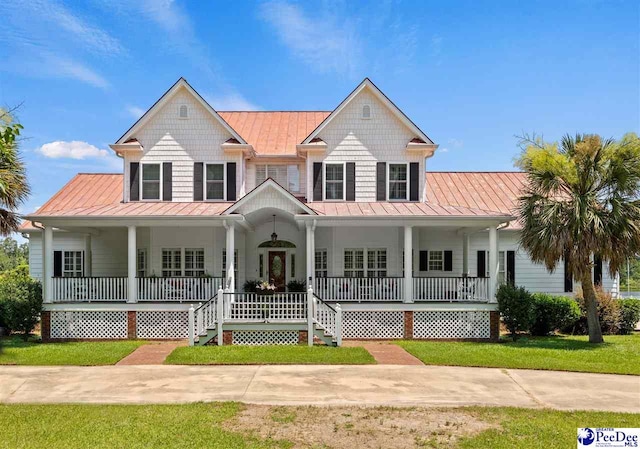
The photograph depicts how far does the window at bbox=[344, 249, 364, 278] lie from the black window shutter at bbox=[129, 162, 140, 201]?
896cm

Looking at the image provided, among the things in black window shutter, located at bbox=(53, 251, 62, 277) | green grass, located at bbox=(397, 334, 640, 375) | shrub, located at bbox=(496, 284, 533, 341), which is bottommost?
green grass, located at bbox=(397, 334, 640, 375)

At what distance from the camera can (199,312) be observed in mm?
16297

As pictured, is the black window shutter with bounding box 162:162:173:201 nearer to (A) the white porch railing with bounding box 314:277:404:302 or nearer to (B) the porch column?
(A) the white porch railing with bounding box 314:277:404:302

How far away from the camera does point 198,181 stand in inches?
812

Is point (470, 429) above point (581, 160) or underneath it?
underneath

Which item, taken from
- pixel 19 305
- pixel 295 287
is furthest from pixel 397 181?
pixel 19 305

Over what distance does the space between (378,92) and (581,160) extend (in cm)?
802

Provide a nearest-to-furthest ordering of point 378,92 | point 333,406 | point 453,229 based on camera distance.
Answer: point 333,406 < point 378,92 < point 453,229

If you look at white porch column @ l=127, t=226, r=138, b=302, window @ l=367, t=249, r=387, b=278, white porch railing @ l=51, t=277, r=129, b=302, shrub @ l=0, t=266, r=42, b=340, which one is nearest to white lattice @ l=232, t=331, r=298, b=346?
white porch column @ l=127, t=226, r=138, b=302

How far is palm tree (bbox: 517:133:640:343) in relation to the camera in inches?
635

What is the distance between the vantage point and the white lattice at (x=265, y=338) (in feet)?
54.9

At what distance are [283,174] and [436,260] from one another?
7725 millimetres

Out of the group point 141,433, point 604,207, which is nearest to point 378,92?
point 604,207

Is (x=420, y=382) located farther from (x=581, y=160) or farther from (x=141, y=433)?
(x=581, y=160)
